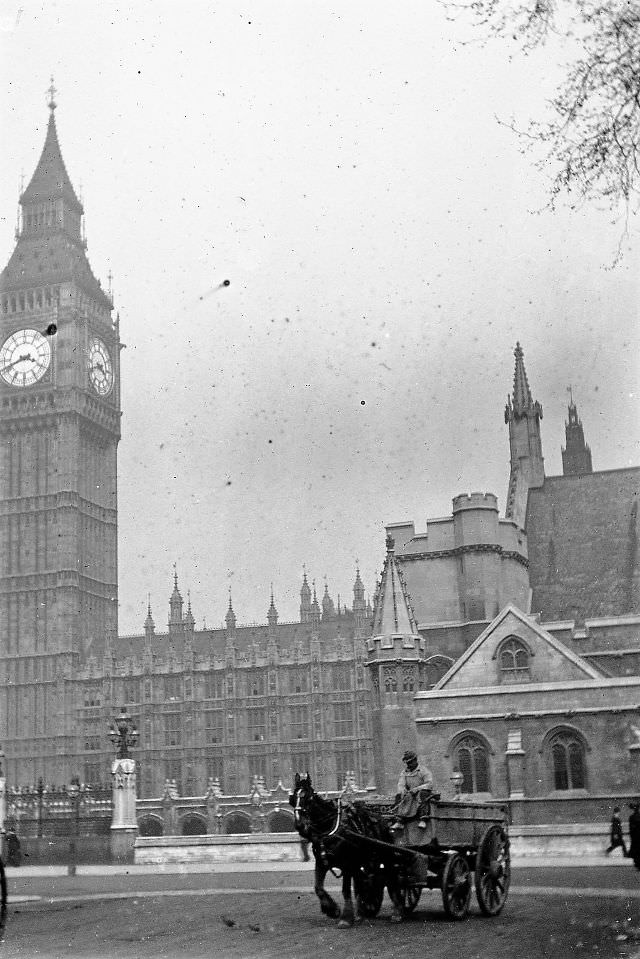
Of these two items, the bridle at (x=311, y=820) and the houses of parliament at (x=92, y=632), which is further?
the houses of parliament at (x=92, y=632)

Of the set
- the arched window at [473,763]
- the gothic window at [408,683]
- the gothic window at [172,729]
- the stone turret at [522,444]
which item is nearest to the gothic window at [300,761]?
the gothic window at [172,729]

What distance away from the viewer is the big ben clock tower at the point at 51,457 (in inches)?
3713

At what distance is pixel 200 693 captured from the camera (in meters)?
90.5

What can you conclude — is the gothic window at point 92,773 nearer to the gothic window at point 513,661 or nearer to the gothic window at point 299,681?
the gothic window at point 299,681

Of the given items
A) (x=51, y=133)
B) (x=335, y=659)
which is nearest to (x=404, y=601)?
(x=335, y=659)

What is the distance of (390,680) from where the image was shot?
3231cm

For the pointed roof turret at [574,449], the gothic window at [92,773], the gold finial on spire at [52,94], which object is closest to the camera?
the gold finial on spire at [52,94]

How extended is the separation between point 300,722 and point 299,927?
251 feet

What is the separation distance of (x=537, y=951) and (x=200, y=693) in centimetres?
8252

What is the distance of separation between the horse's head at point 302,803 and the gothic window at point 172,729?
7931cm

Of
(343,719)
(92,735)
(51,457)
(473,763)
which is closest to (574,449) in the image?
(473,763)

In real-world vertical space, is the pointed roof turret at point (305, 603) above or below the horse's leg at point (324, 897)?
above

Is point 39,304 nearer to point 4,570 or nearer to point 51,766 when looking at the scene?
point 4,570

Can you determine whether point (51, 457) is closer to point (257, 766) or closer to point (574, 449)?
point (257, 766)
